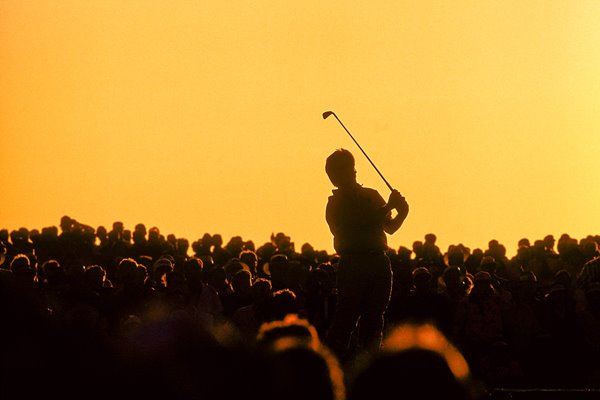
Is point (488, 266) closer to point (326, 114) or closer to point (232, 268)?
point (232, 268)

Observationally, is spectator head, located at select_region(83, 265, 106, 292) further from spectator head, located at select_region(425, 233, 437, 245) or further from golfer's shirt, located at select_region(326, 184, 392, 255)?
spectator head, located at select_region(425, 233, 437, 245)

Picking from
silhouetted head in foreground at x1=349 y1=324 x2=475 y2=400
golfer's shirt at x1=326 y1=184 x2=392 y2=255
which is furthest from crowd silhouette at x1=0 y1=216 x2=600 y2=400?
golfer's shirt at x1=326 y1=184 x2=392 y2=255

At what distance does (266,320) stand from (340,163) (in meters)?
2.72

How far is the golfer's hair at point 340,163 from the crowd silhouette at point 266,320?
126cm

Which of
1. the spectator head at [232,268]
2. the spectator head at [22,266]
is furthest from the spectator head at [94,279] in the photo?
the spectator head at [232,268]

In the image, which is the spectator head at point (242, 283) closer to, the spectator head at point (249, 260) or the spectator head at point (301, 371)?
the spectator head at point (249, 260)

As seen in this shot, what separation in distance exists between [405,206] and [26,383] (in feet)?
25.3

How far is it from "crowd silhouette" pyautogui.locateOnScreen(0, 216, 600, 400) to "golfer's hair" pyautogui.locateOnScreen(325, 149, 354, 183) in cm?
126

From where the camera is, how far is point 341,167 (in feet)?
34.6

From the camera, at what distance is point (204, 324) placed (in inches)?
133

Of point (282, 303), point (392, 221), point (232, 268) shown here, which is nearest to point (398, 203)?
point (392, 221)

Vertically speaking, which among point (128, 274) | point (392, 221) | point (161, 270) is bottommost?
point (392, 221)

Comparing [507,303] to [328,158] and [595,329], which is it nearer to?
[595,329]

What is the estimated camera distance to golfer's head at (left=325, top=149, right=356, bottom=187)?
1052 cm
